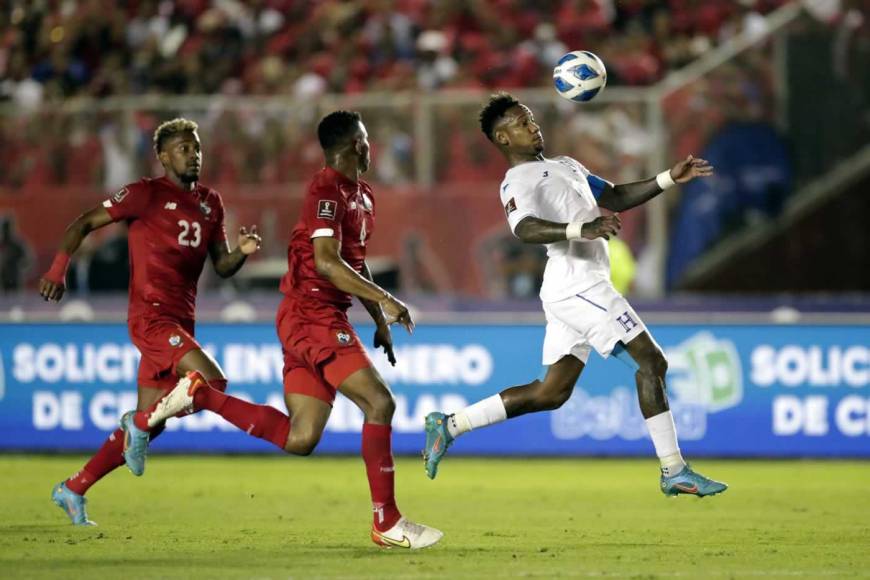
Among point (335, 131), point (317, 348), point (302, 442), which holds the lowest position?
point (302, 442)

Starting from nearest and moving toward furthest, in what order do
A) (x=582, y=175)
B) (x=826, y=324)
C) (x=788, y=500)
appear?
(x=582, y=175), (x=788, y=500), (x=826, y=324)

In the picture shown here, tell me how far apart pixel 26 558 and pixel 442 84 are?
11023 millimetres

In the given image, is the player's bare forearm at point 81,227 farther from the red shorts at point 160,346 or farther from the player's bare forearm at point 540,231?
the player's bare forearm at point 540,231

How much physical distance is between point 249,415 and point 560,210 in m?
2.05

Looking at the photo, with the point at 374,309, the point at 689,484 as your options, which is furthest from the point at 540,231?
the point at 689,484

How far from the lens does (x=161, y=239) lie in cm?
873

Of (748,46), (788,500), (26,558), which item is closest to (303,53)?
(748,46)

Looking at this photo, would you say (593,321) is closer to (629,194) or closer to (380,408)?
(629,194)

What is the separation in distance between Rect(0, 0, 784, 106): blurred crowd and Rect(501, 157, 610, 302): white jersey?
29.3ft

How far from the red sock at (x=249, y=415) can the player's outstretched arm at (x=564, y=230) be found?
63.7 inches

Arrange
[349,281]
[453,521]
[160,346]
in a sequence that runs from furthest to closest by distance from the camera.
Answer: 1. [453,521]
2. [160,346]
3. [349,281]

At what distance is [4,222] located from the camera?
15.3 meters

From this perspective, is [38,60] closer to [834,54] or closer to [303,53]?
[303,53]

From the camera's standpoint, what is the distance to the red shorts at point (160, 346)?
8594mm
